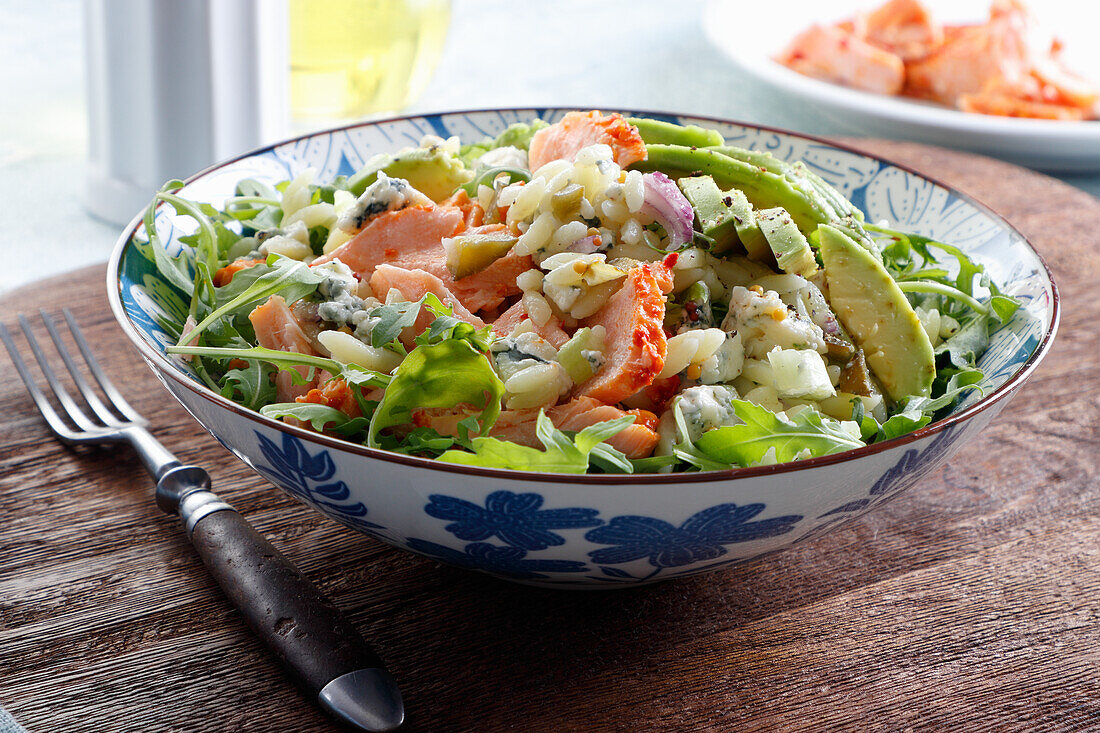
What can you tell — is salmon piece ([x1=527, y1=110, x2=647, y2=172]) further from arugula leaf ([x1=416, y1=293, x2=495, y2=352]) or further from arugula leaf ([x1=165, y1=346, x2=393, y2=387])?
arugula leaf ([x1=165, y1=346, x2=393, y2=387])

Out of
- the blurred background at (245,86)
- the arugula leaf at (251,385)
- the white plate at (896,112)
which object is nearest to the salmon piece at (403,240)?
the arugula leaf at (251,385)

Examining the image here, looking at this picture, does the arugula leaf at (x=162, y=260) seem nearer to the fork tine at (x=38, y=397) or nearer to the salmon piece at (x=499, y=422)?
the fork tine at (x=38, y=397)

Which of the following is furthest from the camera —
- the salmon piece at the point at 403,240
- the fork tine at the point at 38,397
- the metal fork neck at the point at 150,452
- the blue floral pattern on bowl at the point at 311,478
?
the fork tine at the point at 38,397

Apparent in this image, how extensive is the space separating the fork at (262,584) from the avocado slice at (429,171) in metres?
0.64

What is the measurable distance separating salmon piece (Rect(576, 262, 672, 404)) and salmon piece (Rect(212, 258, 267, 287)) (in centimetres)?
67

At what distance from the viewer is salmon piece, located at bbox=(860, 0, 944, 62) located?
459 cm

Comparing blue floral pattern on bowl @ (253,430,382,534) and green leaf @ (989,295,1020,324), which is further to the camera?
green leaf @ (989,295,1020,324)

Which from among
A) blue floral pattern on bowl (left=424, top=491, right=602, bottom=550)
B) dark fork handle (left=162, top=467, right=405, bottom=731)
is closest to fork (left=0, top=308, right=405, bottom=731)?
dark fork handle (left=162, top=467, right=405, bottom=731)

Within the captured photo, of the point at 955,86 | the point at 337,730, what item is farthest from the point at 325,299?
the point at 955,86

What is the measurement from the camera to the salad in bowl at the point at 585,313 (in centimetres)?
143

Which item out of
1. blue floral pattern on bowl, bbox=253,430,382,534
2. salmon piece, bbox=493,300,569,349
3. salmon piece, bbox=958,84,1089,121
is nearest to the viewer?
blue floral pattern on bowl, bbox=253,430,382,534

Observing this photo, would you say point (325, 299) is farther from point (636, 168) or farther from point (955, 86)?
point (955, 86)

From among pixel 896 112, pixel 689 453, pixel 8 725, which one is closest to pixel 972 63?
pixel 896 112

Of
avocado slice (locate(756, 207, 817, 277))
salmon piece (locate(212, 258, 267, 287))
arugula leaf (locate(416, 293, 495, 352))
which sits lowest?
salmon piece (locate(212, 258, 267, 287))
